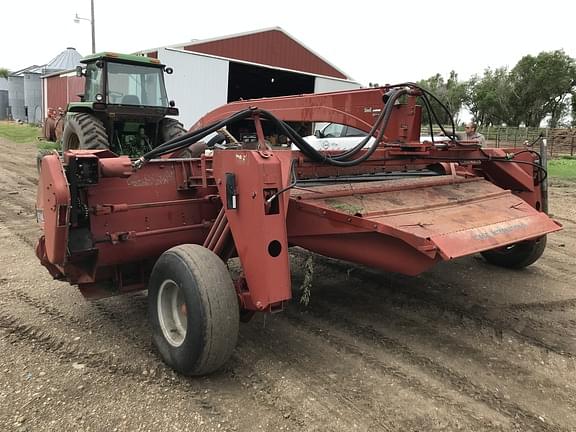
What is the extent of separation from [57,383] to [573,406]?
2878 mm

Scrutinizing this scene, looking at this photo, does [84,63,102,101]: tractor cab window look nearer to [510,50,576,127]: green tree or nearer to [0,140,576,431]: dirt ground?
[0,140,576,431]: dirt ground

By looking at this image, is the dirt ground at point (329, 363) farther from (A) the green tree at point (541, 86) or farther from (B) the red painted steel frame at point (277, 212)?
(A) the green tree at point (541, 86)

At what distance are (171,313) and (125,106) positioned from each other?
633 cm

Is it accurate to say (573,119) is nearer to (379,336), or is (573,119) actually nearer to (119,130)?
(119,130)

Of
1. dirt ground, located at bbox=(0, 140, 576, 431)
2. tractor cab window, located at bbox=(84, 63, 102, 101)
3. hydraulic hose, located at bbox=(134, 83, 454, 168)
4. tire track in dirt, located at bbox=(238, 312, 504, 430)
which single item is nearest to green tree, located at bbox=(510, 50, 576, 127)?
tractor cab window, located at bbox=(84, 63, 102, 101)

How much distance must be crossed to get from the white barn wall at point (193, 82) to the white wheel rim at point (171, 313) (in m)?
13.0

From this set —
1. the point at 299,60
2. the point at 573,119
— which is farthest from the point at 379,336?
the point at 573,119

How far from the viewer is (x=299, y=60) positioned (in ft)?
68.7

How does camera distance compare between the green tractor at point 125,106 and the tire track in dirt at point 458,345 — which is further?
the green tractor at point 125,106

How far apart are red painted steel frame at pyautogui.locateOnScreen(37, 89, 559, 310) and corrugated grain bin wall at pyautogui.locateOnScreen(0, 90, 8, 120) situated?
56101 millimetres

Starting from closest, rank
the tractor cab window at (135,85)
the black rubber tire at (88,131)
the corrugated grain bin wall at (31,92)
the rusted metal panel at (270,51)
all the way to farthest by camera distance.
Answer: the black rubber tire at (88,131)
the tractor cab window at (135,85)
the rusted metal panel at (270,51)
the corrugated grain bin wall at (31,92)

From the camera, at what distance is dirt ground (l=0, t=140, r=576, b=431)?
8.91 feet

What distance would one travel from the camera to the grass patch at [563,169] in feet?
46.3

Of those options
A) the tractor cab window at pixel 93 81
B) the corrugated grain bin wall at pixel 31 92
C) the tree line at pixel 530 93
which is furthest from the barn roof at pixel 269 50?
the corrugated grain bin wall at pixel 31 92
